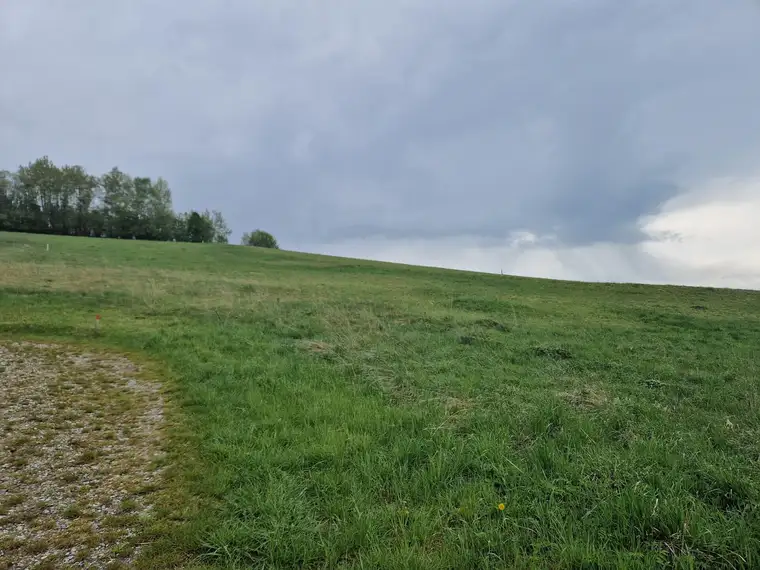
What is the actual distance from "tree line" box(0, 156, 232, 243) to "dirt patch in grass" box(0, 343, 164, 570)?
275ft

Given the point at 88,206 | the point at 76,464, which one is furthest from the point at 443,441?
the point at 88,206

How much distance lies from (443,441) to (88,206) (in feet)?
329

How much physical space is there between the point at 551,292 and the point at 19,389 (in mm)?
32626

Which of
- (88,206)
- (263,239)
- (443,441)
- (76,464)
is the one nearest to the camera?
(76,464)

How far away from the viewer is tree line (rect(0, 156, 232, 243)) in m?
77.3

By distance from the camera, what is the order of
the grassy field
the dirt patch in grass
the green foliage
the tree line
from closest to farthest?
1. the grassy field
2. the dirt patch in grass
3. the tree line
4. the green foliage

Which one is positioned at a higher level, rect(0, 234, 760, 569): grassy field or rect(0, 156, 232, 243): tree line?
rect(0, 156, 232, 243): tree line

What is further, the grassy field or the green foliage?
the green foliage

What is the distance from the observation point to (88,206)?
83312mm

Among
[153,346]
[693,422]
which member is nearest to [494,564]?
[693,422]

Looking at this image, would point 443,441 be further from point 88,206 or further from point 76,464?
point 88,206

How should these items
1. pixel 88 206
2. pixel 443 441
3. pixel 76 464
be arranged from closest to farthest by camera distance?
pixel 76 464 < pixel 443 441 < pixel 88 206

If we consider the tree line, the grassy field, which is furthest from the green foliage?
the grassy field

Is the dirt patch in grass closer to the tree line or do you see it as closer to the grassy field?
the grassy field
